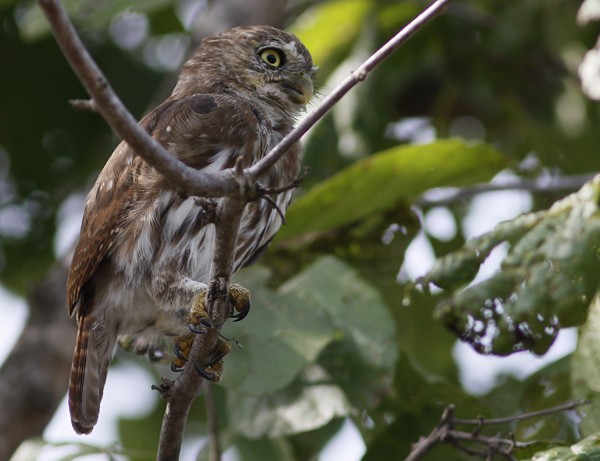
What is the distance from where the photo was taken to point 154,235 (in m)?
3.94

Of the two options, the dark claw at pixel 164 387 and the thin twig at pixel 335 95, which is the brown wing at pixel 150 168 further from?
the thin twig at pixel 335 95

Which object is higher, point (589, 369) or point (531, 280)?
point (531, 280)

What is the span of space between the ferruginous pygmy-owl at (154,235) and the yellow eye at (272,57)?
474mm

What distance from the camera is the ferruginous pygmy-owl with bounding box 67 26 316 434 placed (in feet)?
12.9

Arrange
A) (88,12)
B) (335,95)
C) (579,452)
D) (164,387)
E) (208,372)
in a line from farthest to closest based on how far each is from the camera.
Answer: (88,12) → (208,372) → (164,387) → (579,452) → (335,95)

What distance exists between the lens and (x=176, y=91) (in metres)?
4.73

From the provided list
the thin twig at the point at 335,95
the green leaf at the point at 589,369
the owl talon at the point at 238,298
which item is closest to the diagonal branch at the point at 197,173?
the thin twig at the point at 335,95

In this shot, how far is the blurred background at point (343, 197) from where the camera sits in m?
4.41

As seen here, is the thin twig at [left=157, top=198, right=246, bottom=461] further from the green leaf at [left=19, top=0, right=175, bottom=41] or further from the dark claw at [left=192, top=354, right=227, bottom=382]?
the green leaf at [left=19, top=0, right=175, bottom=41]

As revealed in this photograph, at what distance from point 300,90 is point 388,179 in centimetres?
54

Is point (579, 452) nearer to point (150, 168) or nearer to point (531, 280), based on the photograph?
point (531, 280)

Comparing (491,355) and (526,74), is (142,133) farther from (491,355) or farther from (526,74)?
(526,74)

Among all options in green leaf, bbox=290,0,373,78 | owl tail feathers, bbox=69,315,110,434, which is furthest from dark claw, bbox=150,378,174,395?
green leaf, bbox=290,0,373,78

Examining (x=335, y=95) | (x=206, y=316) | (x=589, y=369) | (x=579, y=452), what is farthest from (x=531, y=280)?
(x=335, y=95)
